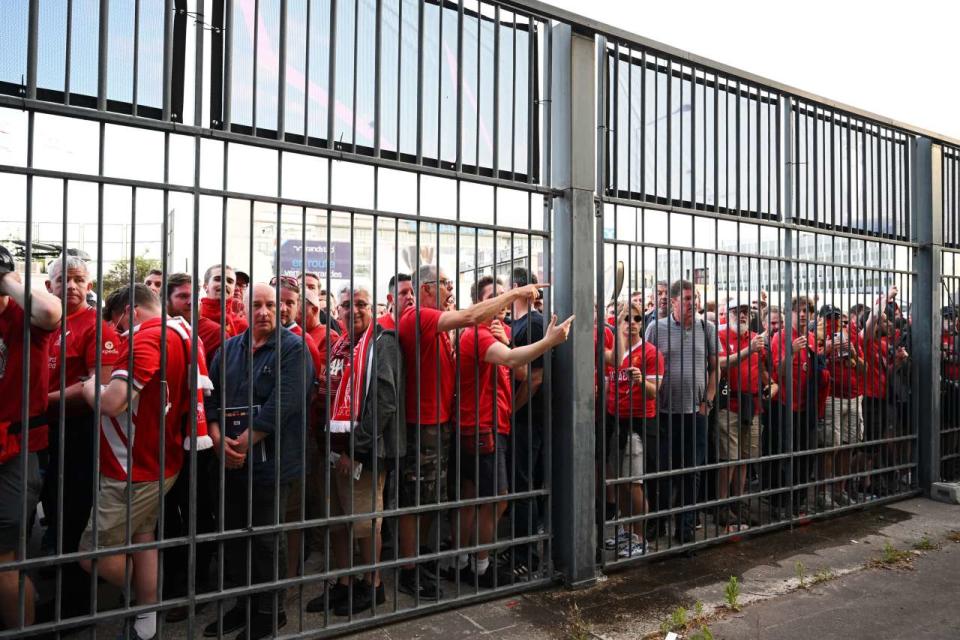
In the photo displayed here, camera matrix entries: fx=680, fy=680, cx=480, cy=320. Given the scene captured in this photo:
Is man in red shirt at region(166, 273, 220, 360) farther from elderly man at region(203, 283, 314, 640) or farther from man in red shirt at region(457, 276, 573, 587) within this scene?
man in red shirt at region(457, 276, 573, 587)

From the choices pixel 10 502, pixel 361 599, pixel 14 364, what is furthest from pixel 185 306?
pixel 361 599

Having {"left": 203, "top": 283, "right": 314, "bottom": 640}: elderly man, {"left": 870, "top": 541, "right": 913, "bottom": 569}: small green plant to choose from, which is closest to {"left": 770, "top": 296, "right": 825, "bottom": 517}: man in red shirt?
{"left": 870, "top": 541, "right": 913, "bottom": 569}: small green plant

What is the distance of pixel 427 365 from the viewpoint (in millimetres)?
4086

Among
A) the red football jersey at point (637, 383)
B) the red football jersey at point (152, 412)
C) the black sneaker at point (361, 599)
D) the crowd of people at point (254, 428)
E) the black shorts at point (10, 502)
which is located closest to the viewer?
the black shorts at point (10, 502)

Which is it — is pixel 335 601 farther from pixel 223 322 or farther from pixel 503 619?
pixel 223 322

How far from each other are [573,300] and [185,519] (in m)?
3.00

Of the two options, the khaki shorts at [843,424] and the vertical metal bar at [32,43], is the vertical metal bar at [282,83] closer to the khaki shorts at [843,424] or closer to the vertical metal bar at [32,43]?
the vertical metal bar at [32,43]

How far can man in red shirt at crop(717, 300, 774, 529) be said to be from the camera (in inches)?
212

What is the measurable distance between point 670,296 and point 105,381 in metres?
3.66

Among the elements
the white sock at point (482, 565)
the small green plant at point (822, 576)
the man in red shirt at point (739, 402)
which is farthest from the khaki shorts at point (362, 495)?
the small green plant at point (822, 576)

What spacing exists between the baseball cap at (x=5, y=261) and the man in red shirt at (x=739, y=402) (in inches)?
178

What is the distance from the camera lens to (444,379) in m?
4.16

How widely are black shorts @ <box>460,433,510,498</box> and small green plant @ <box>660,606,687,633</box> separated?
120 centimetres

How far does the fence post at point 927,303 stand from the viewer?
694cm
